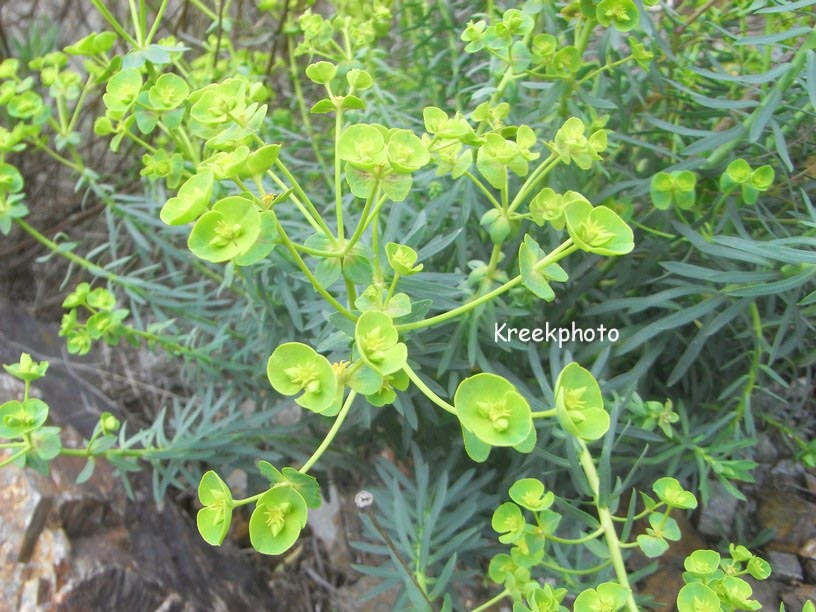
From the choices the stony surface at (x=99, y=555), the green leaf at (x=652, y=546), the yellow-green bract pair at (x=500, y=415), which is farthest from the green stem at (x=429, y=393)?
the stony surface at (x=99, y=555)

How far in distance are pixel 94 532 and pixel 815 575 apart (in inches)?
→ 57.6

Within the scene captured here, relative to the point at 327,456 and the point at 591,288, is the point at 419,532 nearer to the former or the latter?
the point at 327,456

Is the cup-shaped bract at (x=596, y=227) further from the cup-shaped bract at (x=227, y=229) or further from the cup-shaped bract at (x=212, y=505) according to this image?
the cup-shaped bract at (x=212, y=505)

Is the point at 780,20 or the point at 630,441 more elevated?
the point at 780,20

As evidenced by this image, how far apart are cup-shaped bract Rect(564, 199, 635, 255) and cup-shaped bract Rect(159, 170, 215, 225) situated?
0.39m

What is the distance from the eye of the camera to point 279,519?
742mm

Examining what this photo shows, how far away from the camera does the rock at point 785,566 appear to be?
1377 millimetres

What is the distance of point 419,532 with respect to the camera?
119 cm

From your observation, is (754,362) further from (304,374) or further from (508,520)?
(304,374)

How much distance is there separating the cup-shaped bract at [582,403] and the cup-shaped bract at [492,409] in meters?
0.05

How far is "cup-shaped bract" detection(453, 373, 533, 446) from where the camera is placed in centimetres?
69

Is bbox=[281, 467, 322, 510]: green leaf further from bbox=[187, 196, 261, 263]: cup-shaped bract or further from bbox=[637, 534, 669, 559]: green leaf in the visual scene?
bbox=[637, 534, 669, 559]: green leaf

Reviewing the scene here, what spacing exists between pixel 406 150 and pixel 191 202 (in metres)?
0.24

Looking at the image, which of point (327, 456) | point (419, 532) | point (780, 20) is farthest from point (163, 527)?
point (780, 20)
